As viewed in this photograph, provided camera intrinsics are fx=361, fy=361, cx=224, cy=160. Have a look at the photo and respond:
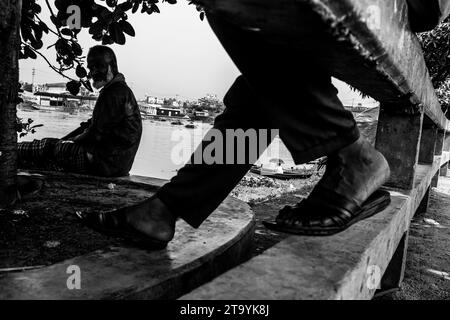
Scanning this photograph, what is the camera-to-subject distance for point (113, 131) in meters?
3.92

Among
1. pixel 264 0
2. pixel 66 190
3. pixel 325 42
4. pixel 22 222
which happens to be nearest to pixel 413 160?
pixel 325 42

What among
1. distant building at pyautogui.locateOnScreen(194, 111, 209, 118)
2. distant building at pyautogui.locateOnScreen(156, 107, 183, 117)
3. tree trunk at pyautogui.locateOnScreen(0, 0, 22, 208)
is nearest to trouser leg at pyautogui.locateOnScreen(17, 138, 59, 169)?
tree trunk at pyautogui.locateOnScreen(0, 0, 22, 208)

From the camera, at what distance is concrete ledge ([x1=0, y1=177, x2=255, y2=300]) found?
47.8 inches

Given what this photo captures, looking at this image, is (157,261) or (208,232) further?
(208,232)

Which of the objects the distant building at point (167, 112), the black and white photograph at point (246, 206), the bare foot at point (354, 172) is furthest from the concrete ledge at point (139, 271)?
the distant building at point (167, 112)

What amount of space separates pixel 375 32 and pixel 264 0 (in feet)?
1.05

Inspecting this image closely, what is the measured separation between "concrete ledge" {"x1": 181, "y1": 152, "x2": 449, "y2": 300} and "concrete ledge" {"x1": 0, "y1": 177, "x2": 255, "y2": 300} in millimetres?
566

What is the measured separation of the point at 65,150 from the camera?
3947mm

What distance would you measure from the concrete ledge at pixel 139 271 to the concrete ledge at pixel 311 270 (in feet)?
1.86

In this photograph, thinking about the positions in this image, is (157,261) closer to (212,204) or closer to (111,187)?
(212,204)

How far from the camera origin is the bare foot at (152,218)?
4.44ft

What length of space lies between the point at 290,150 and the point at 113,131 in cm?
314

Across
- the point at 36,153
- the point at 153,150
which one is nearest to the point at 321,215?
the point at 36,153

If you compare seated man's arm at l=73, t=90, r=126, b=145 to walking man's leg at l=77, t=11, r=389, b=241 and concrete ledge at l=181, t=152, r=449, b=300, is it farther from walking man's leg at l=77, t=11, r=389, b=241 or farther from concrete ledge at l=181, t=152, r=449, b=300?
concrete ledge at l=181, t=152, r=449, b=300
